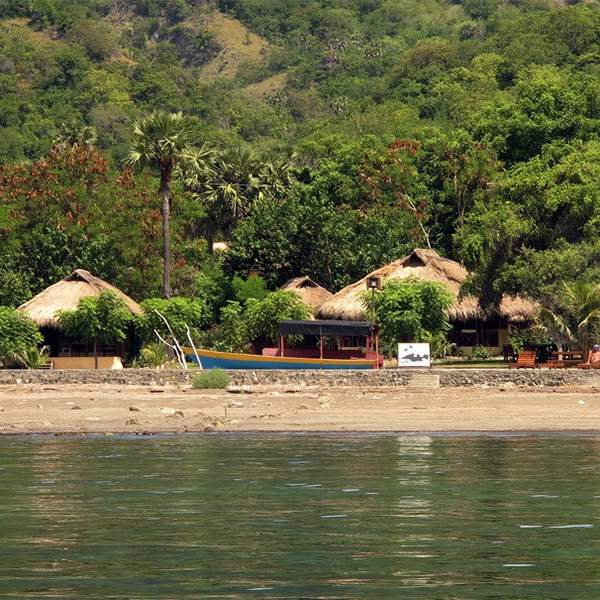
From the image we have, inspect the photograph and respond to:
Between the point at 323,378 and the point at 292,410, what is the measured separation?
25.1ft

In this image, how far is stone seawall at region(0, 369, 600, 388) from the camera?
127ft

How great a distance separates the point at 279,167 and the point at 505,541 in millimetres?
56201

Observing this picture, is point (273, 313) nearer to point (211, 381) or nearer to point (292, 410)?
point (211, 381)

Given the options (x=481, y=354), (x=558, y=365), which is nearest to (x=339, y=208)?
(x=481, y=354)

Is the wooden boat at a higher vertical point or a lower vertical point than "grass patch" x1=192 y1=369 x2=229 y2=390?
higher

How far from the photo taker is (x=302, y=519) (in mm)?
17344

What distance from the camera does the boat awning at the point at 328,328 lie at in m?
45.8

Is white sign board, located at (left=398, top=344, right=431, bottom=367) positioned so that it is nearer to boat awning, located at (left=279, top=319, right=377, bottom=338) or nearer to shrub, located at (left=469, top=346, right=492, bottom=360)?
boat awning, located at (left=279, top=319, right=377, bottom=338)

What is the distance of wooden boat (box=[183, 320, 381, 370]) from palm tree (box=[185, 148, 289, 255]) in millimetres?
18754

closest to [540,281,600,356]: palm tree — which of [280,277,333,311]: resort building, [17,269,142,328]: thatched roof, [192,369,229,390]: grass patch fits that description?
[192,369,229,390]: grass patch

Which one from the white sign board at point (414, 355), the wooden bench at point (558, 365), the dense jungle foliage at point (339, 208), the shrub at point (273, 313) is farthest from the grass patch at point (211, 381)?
the dense jungle foliage at point (339, 208)

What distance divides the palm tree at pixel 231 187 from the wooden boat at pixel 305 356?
18.8m

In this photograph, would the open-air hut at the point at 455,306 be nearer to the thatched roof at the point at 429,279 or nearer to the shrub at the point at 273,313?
the thatched roof at the point at 429,279

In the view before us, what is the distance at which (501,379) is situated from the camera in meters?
39.4
